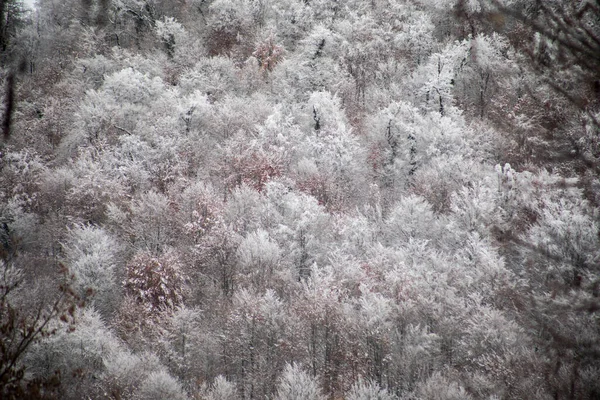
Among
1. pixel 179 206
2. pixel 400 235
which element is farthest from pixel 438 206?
pixel 179 206

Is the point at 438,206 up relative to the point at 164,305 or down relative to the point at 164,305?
up

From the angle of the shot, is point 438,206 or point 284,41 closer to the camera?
point 438,206

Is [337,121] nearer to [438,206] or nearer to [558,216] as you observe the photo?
[438,206]

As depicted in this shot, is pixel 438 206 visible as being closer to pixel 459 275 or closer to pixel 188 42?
pixel 459 275

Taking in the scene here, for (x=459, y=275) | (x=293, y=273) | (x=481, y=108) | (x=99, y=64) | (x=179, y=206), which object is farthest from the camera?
(x=99, y=64)

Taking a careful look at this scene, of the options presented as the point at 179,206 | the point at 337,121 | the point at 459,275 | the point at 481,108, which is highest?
the point at 481,108

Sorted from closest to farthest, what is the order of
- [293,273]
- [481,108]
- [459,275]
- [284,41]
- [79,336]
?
[79,336] < [459,275] < [293,273] < [481,108] < [284,41]

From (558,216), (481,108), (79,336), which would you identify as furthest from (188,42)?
(558,216)
